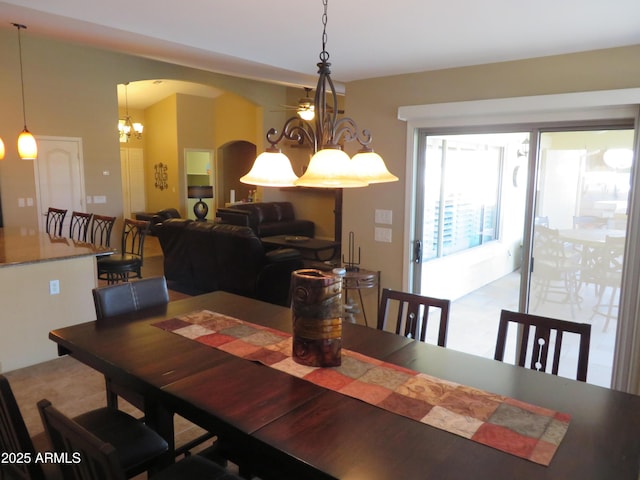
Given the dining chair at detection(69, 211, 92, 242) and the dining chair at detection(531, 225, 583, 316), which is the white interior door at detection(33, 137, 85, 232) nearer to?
the dining chair at detection(69, 211, 92, 242)

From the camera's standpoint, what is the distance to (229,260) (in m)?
5.39

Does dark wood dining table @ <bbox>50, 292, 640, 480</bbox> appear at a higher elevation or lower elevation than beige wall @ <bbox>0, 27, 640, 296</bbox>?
lower

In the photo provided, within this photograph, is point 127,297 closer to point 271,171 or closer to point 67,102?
point 271,171

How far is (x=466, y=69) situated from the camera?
3.58 meters

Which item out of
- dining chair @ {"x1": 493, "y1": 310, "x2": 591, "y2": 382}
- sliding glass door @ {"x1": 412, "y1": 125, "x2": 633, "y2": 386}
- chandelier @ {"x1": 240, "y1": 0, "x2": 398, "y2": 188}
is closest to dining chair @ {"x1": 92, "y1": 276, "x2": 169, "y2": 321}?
chandelier @ {"x1": 240, "y1": 0, "x2": 398, "y2": 188}

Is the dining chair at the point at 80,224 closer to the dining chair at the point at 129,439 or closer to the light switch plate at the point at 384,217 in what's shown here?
the light switch plate at the point at 384,217

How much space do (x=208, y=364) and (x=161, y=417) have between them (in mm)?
398

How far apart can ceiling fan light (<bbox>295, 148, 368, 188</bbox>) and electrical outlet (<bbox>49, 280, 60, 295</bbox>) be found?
3031 millimetres

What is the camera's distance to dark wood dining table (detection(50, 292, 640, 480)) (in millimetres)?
1270

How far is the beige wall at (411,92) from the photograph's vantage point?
3016 millimetres

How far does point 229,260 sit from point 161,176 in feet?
22.1

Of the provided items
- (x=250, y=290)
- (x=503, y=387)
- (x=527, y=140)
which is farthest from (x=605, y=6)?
(x=250, y=290)

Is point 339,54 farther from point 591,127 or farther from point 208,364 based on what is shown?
point 208,364

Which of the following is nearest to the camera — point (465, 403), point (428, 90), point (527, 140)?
point (465, 403)
